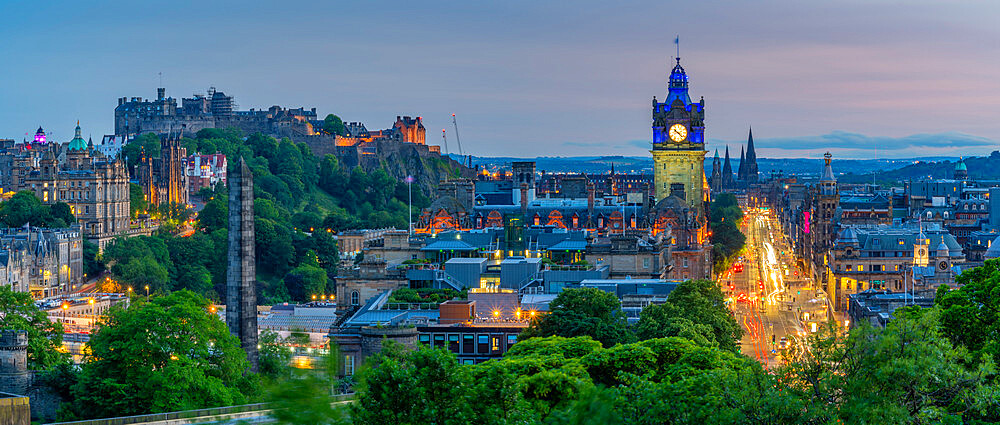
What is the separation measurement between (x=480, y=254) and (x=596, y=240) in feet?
29.6

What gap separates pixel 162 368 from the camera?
65500 mm

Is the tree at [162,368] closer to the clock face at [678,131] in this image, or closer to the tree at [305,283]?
the tree at [305,283]

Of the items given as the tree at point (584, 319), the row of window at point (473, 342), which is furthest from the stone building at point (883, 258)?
the row of window at point (473, 342)

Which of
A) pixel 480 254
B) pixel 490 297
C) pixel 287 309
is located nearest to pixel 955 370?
pixel 490 297

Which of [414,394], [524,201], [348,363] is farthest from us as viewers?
[524,201]

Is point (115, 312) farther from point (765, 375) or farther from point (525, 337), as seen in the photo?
point (765, 375)

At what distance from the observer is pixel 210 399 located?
61812mm

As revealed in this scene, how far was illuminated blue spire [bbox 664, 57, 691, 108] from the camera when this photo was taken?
158000 millimetres

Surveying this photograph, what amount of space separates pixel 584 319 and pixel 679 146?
85.8 metres

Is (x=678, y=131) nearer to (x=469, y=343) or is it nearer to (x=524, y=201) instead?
(x=524, y=201)

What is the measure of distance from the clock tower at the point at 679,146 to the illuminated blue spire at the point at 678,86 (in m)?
1.08

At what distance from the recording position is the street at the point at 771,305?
99062 mm

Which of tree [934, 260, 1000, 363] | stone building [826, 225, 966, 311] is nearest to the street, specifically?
stone building [826, 225, 966, 311]

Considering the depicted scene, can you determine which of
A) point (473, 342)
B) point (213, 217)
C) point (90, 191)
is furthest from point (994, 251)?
point (90, 191)
